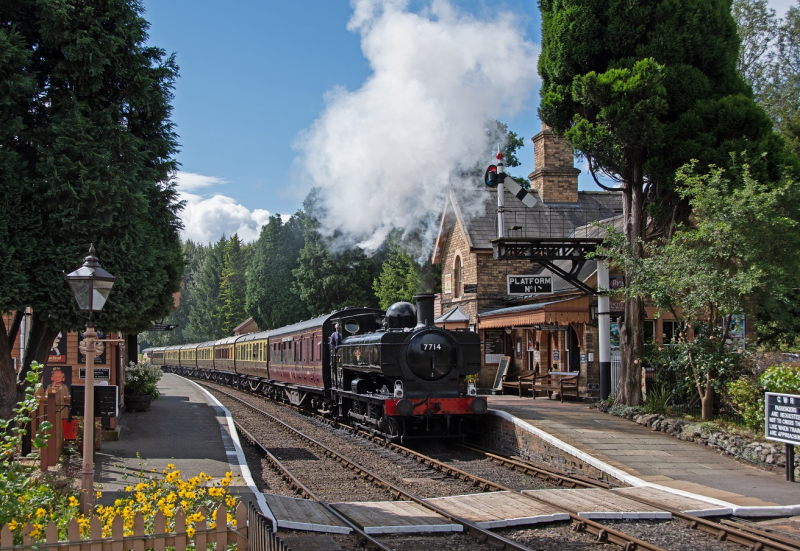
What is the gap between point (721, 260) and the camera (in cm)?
1208

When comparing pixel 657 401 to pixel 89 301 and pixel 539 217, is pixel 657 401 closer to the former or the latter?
pixel 539 217

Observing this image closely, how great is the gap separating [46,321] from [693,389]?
11648 mm

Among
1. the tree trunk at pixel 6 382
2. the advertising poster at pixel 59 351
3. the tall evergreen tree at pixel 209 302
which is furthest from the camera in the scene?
the tall evergreen tree at pixel 209 302

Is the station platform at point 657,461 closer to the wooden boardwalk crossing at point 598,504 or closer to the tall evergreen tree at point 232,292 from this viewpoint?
the wooden boardwalk crossing at point 598,504

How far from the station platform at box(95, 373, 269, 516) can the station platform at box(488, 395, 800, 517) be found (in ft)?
16.3

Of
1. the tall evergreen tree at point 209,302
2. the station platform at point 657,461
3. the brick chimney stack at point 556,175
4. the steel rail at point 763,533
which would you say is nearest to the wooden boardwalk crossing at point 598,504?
the steel rail at point 763,533

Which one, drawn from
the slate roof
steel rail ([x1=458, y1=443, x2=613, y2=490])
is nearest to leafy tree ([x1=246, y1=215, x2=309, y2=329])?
the slate roof

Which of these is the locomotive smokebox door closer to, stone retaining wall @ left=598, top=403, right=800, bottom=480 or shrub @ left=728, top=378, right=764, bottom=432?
stone retaining wall @ left=598, top=403, right=800, bottom=480

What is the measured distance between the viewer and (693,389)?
1372 centimetres

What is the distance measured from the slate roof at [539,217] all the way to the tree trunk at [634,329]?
23.2 feet

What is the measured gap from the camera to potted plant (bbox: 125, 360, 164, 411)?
1773 cm

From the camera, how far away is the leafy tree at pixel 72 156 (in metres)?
10.5

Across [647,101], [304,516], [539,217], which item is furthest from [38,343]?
[539,217]

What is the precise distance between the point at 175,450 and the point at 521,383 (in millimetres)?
10152
